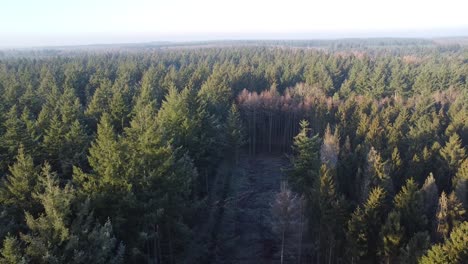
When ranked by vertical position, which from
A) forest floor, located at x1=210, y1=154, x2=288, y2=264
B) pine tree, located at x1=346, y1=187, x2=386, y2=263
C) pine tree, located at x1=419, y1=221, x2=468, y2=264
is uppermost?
pine tree, located at x1=419, y1=221, x2=468, y2=264

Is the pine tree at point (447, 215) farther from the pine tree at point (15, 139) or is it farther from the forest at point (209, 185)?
the pine tree at point (15, 139)

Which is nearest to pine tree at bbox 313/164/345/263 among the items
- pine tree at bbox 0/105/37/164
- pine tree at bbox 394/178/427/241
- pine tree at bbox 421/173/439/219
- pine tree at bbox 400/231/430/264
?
pine tree at bbox 394/178/427/241

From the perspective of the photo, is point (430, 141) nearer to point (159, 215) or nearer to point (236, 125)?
point (236, 125)

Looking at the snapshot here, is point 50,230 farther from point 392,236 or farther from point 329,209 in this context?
point 392,236

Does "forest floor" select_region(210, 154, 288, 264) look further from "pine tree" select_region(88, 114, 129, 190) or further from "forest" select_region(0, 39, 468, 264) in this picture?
"pine tree" select_region(88, 114, 129, 190)

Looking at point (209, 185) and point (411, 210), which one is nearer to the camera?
point (411, 210)

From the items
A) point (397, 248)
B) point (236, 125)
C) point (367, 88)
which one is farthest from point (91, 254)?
point (367, 88)

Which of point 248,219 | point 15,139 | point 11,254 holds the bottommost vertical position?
point 248,219

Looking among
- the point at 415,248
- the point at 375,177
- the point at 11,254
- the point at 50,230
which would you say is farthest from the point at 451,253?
the point at 11,254
